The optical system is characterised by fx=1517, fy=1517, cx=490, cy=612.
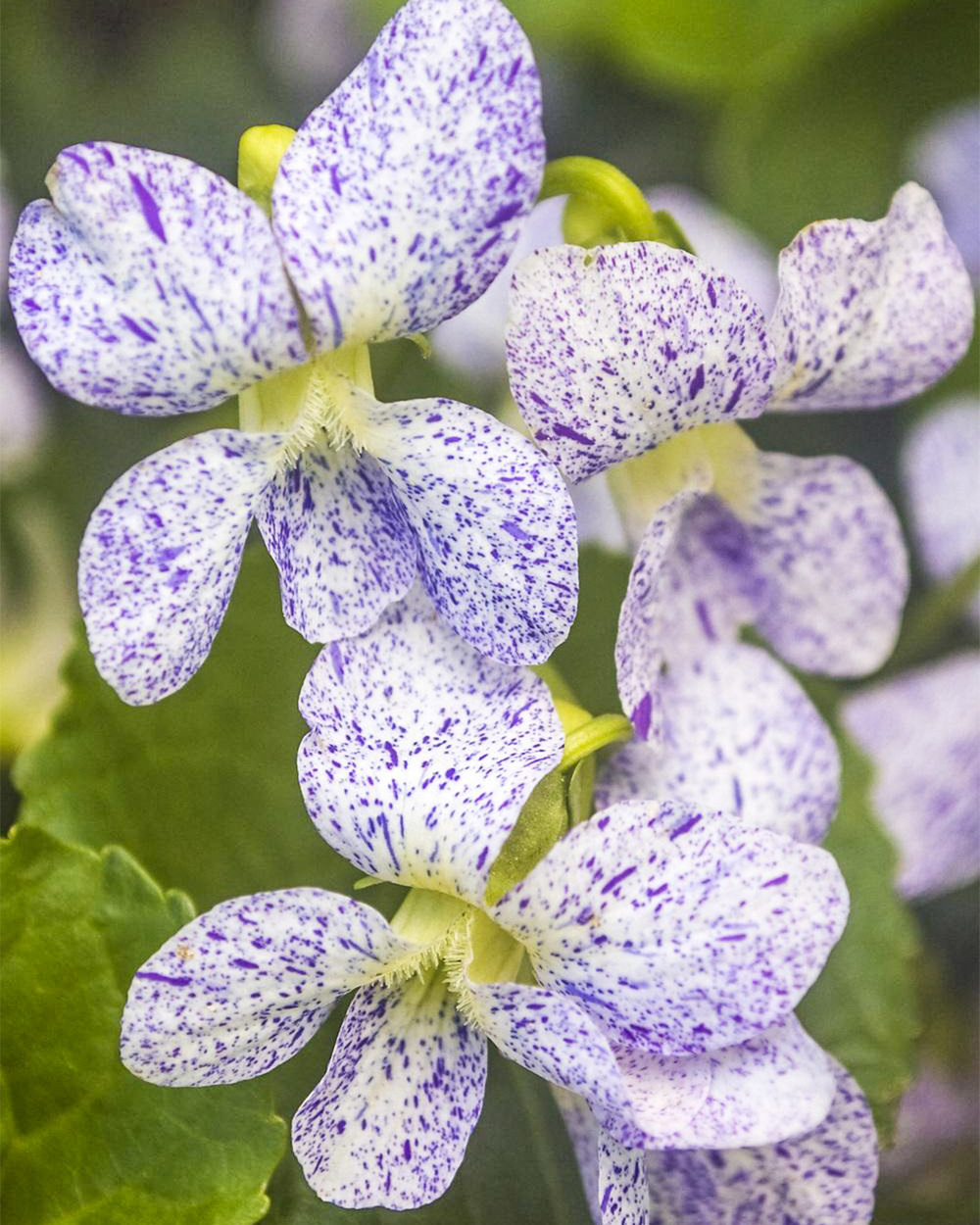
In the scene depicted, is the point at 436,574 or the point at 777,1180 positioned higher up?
the point at 436,574

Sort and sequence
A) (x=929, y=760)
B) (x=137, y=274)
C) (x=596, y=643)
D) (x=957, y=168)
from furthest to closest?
1. (x=957, y=168)
2. (x=929, y=760)
3. (x=596, y=643)
4. (x=137, y=274)

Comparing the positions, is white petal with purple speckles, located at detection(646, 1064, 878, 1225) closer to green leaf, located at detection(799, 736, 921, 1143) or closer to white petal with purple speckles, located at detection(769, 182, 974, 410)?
green leaf, located at detection(799, 736, 921, 1143)

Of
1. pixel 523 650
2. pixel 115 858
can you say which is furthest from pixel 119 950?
pixel 523 650

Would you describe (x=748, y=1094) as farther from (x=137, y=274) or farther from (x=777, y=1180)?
(x=137, y=274)

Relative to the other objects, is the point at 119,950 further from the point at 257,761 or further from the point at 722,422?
the point at 722,422

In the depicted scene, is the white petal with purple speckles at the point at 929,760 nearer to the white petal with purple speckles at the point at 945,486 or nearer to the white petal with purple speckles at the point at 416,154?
the white petal with purple speckles at the point at 945,486

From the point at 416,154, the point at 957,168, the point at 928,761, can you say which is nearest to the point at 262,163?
the point at 416,154
